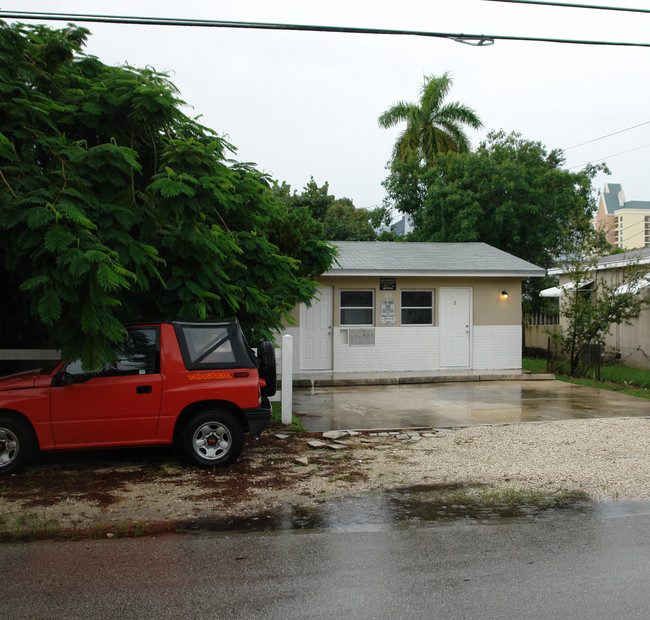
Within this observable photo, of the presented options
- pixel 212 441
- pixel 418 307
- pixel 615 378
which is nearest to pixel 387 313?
pixel 418 307

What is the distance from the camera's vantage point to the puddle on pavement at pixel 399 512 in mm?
5770

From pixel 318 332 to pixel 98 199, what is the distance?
9898 mm

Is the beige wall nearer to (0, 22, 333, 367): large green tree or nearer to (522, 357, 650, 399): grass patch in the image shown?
(522, 357, 650, 399): grass patch

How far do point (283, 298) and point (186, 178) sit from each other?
4406 mm

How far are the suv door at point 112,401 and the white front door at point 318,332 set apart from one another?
9.36m

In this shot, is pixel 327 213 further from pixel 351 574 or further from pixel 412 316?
pixel 351 574

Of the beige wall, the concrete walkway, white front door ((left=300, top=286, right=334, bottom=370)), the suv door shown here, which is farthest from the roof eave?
the suv door

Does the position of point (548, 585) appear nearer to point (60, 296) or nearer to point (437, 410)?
point (60, 296)

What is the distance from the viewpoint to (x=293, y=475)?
7.40m

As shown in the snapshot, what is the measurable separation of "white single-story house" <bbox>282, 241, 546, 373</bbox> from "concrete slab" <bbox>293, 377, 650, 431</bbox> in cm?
170

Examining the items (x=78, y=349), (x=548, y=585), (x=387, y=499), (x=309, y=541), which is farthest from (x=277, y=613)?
(x=78, y=349)

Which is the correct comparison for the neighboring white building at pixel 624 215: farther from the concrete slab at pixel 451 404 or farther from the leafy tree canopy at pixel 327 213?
the concrete slab at pixel 451 404

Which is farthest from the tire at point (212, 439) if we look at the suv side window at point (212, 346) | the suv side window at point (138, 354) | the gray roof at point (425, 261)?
the gray roof at point (425, 261)

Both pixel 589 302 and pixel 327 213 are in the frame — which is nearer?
pixel 589 302
